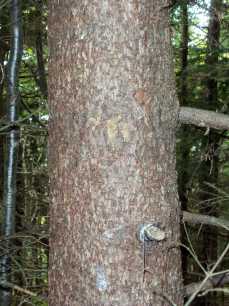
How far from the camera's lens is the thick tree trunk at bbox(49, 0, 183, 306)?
1.62 metres

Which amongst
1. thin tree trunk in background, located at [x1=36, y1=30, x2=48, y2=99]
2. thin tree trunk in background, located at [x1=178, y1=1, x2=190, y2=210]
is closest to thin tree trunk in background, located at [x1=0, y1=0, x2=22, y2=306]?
thin tree trunk in background, located at [x1=36, y1=30, x2=48, y2=99]

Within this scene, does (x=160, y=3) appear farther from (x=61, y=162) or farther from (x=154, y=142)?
(x=61, y=162)

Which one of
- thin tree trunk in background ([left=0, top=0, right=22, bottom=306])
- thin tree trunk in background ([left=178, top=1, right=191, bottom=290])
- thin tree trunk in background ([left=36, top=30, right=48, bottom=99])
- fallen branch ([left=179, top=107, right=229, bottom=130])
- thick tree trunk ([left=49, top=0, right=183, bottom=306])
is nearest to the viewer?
thick tree trunk ([left=49, top=0, right=183, bottom=306])

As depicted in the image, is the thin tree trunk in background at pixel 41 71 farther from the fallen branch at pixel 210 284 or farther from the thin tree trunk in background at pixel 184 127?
the fallen branch at pixel 210 284

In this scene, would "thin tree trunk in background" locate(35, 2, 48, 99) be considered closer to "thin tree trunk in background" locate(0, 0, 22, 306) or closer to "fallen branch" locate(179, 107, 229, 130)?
"thin tree trunk in background" locate(0, 0, 22, 306)

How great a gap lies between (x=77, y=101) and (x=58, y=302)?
766 mm

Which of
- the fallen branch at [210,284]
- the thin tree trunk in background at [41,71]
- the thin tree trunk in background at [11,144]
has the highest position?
the thin tree trunk in background at [41,71]

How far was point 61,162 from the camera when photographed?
172cm

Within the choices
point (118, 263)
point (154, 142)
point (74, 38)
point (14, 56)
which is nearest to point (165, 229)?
point (118, 263)

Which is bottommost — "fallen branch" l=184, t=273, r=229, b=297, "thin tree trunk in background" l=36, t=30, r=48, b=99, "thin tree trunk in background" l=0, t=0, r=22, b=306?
"fallen branch" l=184, t=273, r=229, b=297

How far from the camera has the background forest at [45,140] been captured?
10.2ft

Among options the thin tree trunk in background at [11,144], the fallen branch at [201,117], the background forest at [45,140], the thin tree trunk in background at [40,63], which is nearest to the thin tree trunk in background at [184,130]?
A: the background forest at [45,140]

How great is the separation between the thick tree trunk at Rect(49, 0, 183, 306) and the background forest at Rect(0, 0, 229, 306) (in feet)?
1.50

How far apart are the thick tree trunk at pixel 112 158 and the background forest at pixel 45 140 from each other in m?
0.46
